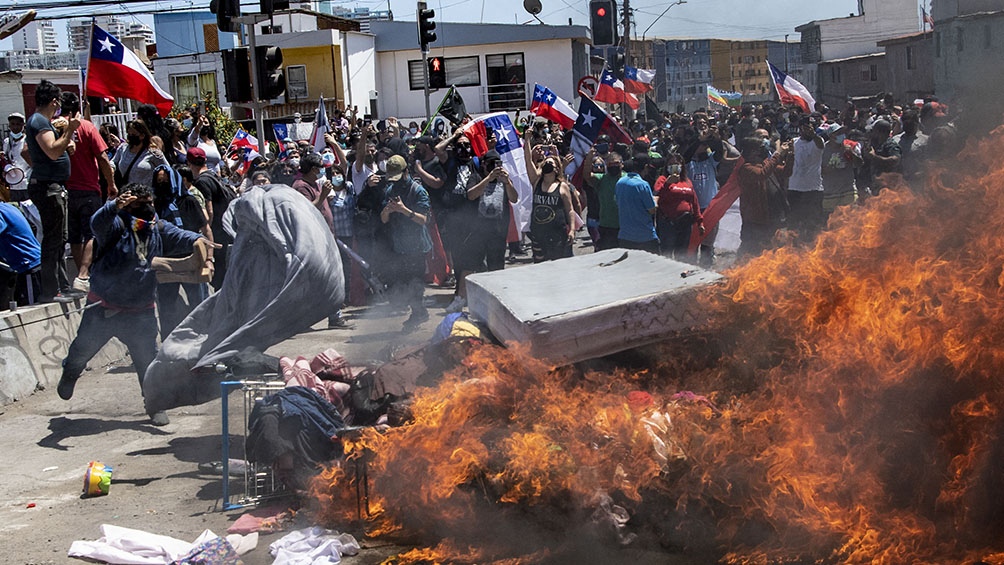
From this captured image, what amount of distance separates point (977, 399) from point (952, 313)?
449mm

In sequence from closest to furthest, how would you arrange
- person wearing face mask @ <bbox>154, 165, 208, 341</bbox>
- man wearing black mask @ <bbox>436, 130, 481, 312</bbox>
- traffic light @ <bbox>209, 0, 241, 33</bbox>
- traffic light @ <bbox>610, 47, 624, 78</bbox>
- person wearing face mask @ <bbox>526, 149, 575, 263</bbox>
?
person wearing face mask @ <bbox>154, 165, 208, 341</bbox> < man wearing black mask @ <bbox>436, 130, 481, 312</bbox> < person wearing face mask @ <bbox>526, 149, 575, 263</bbox> < traffic light @ <bbox>209, 0, 241, 33</bbox> < traffic light @ <bbox>610, 47, 624, 78</bbox>

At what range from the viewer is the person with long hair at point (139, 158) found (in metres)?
9.94

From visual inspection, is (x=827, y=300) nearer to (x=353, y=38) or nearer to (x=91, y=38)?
(x=91, y=38)

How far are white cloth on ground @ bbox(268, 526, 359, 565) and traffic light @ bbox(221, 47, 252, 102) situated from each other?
8.11 m

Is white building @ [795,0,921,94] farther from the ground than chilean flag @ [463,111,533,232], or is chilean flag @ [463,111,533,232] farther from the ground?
white building @ [795,0,921,94]

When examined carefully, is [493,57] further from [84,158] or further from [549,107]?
[84,158]

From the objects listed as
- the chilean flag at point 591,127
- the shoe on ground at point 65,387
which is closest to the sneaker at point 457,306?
the shoe on ground at point 65,387

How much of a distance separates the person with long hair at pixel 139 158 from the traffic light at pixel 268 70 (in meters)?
2.02

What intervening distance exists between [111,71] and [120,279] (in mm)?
4949

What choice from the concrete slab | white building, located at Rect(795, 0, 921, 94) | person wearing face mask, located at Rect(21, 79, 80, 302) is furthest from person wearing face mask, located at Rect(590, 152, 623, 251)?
white building, located at Rect(795, 0, 921, 94)

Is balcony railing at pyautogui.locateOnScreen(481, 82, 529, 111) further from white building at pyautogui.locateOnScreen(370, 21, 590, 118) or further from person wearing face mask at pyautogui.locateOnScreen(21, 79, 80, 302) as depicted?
person wearing face mask at pyautogui.locateOnScreen(21, 79, 80, 302)

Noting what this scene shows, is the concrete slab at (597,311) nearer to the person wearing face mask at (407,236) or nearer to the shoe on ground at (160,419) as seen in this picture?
the shoe on ground at (160,419)

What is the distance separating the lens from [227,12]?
12039 mm

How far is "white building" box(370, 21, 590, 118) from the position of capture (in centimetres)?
4625
